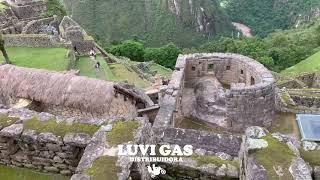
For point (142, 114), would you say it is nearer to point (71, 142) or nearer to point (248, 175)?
point (71, 142)

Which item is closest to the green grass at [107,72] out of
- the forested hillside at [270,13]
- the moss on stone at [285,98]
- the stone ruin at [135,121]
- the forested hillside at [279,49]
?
the stone ruin at [135,121]

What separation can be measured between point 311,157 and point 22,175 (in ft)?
17.1

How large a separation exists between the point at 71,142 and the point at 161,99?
779 cm

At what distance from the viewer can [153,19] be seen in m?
126

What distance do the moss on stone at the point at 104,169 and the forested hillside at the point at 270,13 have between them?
11807cm

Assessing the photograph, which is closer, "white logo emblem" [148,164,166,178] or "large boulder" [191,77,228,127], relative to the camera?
"white logo emblem" [148,164,166,178]

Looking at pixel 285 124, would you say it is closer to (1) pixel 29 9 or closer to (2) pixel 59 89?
(2) pixel 59 89

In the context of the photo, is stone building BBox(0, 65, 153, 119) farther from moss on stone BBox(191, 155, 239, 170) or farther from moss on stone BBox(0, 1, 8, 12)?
moss on stone BBox(0, 1, 8, 12)

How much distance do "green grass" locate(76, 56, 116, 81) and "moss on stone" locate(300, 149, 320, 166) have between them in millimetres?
17733

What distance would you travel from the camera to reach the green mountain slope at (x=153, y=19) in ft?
370

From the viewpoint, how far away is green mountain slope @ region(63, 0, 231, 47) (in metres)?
113

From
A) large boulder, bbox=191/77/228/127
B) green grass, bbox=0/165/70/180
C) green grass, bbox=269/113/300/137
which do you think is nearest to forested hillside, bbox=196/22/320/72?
large boulder, bbox=191/77/228/127

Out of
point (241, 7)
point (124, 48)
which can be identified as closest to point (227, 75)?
point (124, 48)

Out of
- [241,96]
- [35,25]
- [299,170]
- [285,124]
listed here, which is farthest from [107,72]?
[299,170]
